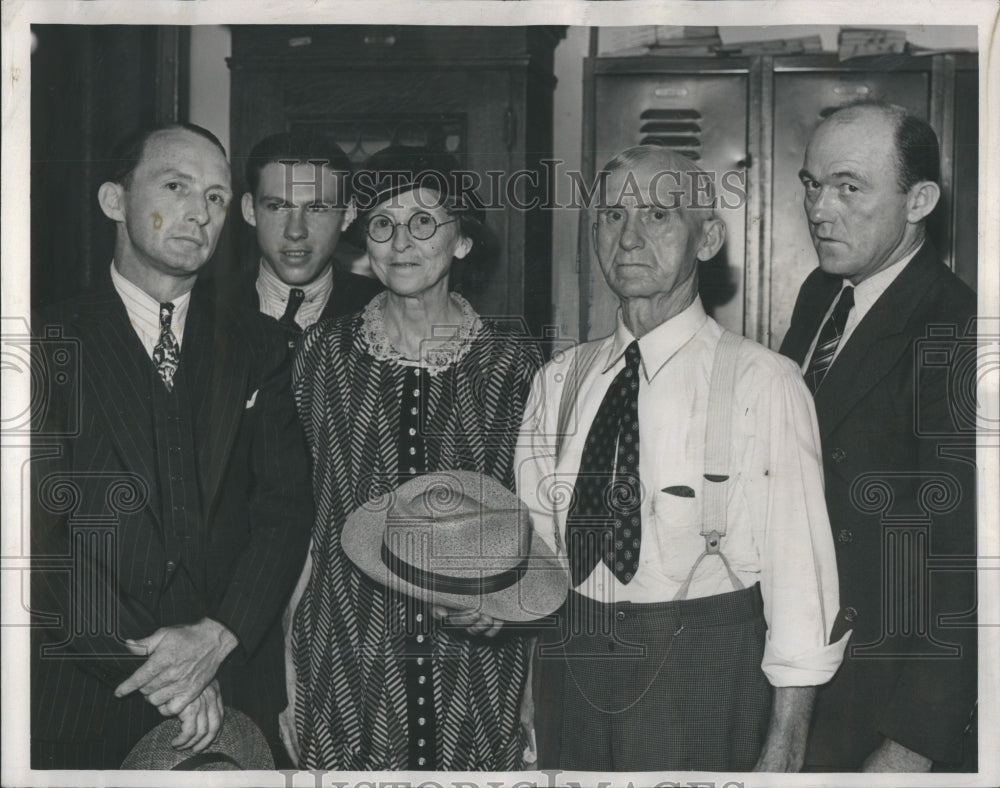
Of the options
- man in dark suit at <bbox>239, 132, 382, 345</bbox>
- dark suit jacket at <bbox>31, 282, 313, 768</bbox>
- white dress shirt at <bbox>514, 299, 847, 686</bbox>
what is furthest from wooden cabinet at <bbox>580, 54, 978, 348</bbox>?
dark suit jacket at <bbox>31, 282, 313, 768</bbox>

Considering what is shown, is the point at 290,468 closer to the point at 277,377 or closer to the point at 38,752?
the point at 277,377

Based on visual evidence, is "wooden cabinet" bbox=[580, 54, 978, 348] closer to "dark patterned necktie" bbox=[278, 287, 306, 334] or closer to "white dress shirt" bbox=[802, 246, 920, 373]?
"white dress shirt" bbox=[802, 246, 920, 373]

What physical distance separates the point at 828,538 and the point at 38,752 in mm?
1877

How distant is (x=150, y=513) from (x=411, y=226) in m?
0.88

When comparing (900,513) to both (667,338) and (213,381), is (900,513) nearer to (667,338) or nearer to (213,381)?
(667,338)

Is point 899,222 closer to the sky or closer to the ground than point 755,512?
closer to the sky

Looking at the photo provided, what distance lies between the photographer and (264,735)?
7.92 feet

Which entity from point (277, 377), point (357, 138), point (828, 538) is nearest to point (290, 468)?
point (277, 377)

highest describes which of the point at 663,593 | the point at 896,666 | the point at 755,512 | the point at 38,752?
the point at 755,512

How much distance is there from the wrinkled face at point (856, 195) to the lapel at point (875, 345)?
0.22 ft

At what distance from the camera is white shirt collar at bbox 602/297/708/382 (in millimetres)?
2398

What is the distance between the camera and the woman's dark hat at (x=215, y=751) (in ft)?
7.93

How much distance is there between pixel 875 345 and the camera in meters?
2.40

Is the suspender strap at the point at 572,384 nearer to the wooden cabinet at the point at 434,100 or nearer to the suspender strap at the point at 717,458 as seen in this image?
the wooden cabinet at the point at 434,100
